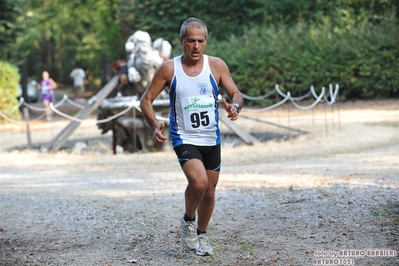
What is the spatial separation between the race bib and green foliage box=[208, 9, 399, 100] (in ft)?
61.2

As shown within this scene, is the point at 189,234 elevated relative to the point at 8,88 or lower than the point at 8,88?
lower

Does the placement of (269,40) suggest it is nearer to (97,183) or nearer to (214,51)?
(214,51)

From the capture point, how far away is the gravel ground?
18.0ft

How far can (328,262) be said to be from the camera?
4934 millimetres

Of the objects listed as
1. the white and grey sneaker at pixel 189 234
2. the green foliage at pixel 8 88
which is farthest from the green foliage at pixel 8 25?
the white and grey sneaker at pixel 189 234

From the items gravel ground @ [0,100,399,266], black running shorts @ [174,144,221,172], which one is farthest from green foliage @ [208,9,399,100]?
black running shorts @ [174,144,221,172]

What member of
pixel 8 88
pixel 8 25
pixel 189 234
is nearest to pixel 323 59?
pixel 8 88

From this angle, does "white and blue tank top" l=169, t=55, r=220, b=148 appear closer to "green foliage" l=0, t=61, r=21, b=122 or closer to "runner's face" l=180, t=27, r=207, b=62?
"runner's face" l=180, t=27, r=207, b=62

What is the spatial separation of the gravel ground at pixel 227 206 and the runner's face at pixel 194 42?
1.53 metres

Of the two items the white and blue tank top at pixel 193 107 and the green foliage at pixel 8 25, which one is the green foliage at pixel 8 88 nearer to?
the green foliage at pixel 8 25

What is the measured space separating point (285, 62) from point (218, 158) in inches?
789

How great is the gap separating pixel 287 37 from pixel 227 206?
1880cm

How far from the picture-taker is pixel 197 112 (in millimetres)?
5219

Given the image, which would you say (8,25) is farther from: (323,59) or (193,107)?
(193,107)
